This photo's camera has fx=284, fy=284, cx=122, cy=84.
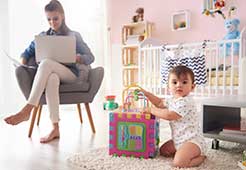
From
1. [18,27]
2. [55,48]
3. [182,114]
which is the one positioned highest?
[18,27]

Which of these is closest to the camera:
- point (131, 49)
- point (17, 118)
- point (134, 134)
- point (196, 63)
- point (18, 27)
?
point (134, 134)

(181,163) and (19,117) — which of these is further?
(19,117)

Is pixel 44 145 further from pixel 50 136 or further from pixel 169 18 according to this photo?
pixel 169 18

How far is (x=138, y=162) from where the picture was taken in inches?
50.0

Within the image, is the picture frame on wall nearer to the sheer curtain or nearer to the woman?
the sheer curtain

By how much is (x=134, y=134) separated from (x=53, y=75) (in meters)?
0.77

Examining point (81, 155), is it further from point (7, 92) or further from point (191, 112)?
point (7, 92)

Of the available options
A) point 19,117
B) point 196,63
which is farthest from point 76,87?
point 196,63

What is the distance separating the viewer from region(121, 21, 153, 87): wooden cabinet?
383 centimetres

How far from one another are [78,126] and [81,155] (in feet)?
3.39

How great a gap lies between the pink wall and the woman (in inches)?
68.8

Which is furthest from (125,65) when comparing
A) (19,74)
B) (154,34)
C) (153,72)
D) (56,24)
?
(19,74)

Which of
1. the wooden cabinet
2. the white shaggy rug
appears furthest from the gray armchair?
the wooden cabinet

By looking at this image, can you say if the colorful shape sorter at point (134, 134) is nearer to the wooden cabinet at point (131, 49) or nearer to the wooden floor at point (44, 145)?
the wooden floor at point (44, 145)
